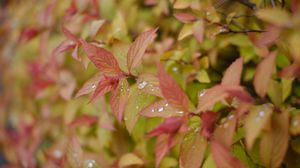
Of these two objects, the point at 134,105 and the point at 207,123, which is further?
the point at 134,105

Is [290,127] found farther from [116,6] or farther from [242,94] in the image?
[116,6]

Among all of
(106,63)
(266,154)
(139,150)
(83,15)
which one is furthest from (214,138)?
(83,15)

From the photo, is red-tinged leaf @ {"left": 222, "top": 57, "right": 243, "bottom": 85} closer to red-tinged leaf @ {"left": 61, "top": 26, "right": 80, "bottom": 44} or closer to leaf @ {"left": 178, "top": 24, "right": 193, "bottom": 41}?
leaf @ {"left": 178, "top": 24, "right": 193, "bottom": 41}

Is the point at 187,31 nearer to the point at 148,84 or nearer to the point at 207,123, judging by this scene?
the point at 148,84

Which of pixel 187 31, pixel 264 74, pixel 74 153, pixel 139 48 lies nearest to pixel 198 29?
pixel 187 31

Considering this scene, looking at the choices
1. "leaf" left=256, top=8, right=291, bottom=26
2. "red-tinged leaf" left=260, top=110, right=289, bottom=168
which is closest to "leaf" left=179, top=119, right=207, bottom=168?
"red-tinged leaf" left=260, top=110, right=289, bottom=168

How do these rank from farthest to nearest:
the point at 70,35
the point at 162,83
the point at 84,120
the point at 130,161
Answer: the point at 84,120
the point at 130,161
the point at 70,35
the point at 162,83
